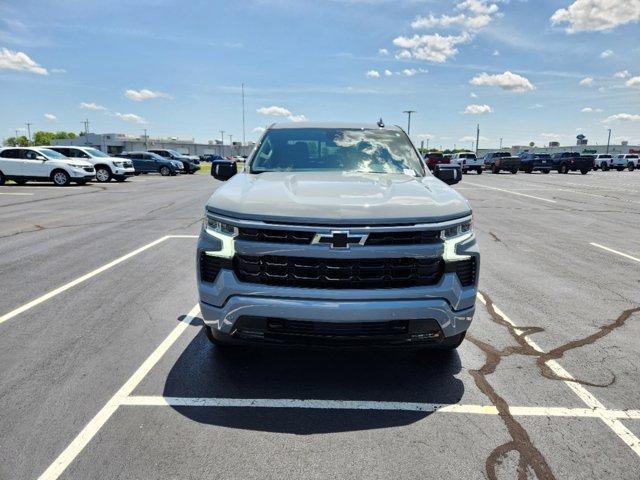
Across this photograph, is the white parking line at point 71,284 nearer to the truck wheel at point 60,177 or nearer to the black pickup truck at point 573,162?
the truck wheel at point 60,177

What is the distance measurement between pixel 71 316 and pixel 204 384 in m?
2.08

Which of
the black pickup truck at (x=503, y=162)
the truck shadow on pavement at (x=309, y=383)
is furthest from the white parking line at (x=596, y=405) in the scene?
the black pickup truck at (x=503, y=162)

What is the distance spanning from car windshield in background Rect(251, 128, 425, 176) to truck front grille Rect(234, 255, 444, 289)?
4.93 ft

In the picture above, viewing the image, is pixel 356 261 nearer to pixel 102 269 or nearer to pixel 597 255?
pixel 102 269

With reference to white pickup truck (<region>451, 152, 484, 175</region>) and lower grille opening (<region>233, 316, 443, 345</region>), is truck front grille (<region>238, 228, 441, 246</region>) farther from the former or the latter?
white pickup truck (<region>451, 152, 484, 175</region>)

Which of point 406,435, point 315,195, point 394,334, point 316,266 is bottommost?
point 406,435

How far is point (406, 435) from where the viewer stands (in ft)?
8.83

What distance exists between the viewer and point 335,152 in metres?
4.43

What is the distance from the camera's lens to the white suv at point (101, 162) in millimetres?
24422

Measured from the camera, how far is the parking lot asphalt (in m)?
2.46

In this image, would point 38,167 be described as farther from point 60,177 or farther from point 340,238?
point 340,238

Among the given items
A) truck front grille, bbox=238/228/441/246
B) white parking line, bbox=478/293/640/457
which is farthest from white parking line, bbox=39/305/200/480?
white parking line, bbox=478/293/640/457

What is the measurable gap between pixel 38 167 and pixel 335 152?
2170 centimetres

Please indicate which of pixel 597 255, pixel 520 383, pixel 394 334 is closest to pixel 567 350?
pixel 520 383
